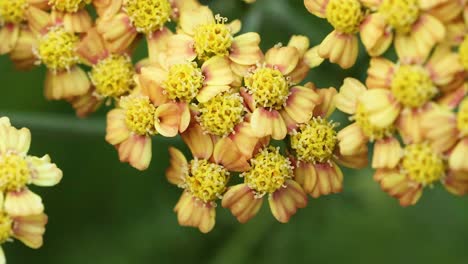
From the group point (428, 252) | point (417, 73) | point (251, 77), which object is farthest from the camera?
point (428, 252)

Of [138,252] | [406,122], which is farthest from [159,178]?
[406,122]

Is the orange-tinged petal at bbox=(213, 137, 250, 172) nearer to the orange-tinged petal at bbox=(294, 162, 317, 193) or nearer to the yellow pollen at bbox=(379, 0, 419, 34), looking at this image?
the orange-tinged petal at bbox=(294, 162, 317, 193)

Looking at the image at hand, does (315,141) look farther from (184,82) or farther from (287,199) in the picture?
(184,82)

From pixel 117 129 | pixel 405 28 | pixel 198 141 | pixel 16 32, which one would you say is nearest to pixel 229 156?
pixel 198 141

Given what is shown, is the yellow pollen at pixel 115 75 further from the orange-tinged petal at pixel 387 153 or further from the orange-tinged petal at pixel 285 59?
the orange-tinged petal at pixel 387 153

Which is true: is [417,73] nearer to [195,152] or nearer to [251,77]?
[251,77]

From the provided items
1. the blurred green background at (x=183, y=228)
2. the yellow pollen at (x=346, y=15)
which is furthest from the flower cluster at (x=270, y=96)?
the blurred green background at (x=183, y=228)
